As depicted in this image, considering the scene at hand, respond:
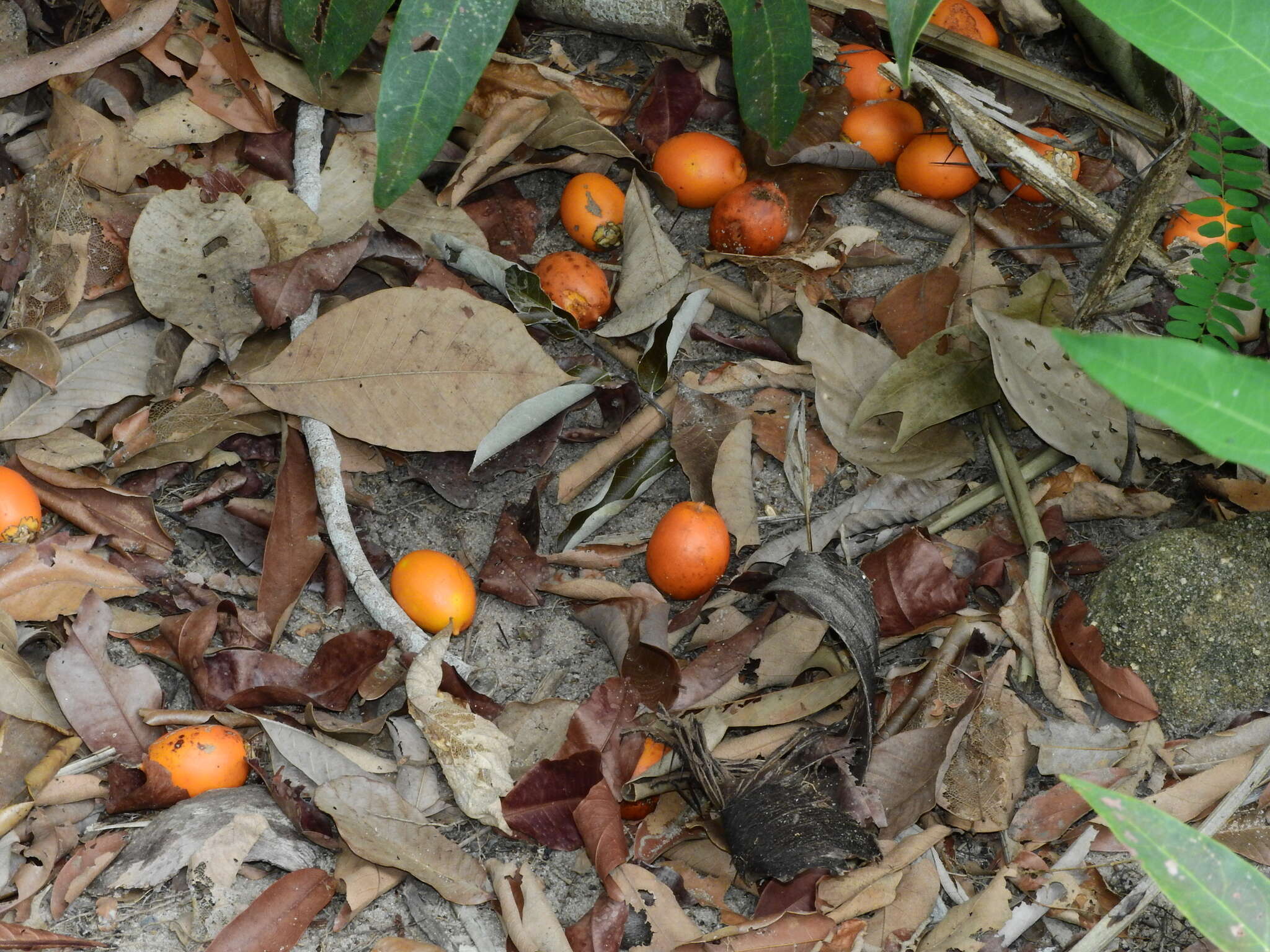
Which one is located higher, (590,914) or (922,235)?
(922,235)

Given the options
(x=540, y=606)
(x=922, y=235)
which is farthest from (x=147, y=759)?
(x=922, y=235)

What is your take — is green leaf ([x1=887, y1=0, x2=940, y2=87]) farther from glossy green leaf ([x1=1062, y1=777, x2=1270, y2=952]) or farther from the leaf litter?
glossy green leaf ([x1=1062, y1=777, x2=1270, y2=952])

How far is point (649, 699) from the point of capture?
2.23 m

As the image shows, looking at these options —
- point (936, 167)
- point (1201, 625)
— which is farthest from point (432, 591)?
point (936, 167)

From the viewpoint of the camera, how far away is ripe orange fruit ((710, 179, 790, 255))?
9.06 feet

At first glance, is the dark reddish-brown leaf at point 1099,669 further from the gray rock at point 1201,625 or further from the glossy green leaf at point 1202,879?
the glossy green leaf at point 1202,879

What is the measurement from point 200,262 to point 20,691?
1055mm

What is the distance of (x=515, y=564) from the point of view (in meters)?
2.45

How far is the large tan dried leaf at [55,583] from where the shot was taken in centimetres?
222

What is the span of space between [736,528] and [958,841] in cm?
82

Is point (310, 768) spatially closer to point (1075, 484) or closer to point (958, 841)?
point (958, 841)

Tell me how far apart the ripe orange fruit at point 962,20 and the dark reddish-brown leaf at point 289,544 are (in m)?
2.09

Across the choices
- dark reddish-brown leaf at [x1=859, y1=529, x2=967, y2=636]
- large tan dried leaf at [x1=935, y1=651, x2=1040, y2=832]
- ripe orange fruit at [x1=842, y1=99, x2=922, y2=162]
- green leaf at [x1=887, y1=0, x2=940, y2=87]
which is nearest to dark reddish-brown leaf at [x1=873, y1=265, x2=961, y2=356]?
ripe orange fruit at [x1=842, y1=99, x2=922, y2=162]

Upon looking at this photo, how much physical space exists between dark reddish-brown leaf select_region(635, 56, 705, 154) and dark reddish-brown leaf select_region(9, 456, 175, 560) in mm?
1638
